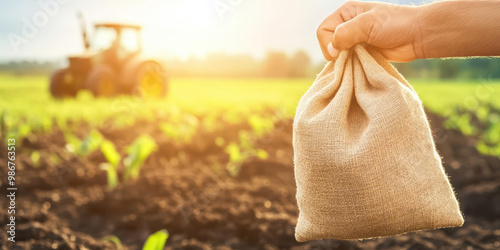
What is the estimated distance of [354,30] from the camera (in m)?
1.45

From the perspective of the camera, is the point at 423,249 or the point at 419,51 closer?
the point at 419,51

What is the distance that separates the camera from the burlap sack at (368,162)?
1.39 meters

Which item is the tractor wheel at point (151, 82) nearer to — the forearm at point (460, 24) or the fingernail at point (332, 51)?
the fingernail at point (332, 51)

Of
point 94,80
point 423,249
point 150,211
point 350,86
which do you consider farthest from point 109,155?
point 94,80

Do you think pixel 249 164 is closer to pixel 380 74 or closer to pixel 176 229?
pixel 176 229

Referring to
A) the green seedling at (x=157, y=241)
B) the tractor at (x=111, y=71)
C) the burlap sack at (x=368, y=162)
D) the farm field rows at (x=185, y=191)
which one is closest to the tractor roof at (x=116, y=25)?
the tractor at (x=111, y=71)

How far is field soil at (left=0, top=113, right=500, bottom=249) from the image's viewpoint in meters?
2.39

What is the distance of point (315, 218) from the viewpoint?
1510 millimetres

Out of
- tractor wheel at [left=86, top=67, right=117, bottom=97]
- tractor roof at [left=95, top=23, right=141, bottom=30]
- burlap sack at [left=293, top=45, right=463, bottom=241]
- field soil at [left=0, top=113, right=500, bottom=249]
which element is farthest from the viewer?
tractor roof at [left=95, top=23, right=141, bottom=30]

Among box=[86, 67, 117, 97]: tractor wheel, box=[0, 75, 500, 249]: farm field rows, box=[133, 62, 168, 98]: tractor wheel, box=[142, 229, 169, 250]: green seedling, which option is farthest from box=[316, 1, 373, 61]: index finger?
box=[86, 67, 117, 97]: tractor wheel

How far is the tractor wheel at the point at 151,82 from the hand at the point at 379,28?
30.0 feet

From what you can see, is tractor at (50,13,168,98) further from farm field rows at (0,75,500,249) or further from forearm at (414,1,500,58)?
forearm at (414,1,500,58)

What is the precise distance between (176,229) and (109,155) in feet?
3.43

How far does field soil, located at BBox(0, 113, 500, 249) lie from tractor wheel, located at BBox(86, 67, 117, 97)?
228 inches
